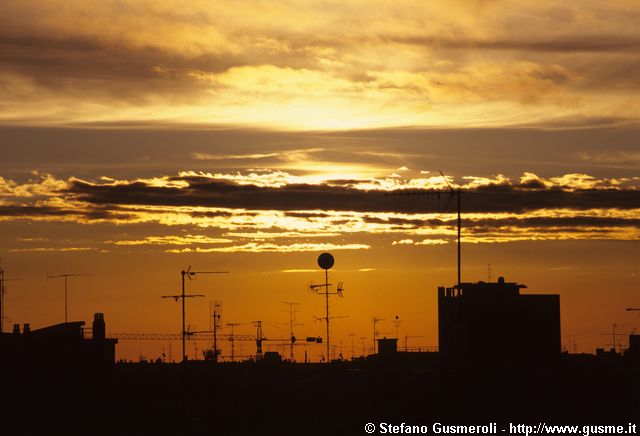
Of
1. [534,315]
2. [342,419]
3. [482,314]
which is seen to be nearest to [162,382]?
[342,419]

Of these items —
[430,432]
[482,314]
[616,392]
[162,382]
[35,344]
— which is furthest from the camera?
[482,314]

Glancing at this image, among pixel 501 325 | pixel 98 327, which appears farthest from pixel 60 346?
pixel 501 325

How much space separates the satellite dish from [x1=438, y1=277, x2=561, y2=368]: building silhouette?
43.5 metres

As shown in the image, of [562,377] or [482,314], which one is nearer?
[562,377]

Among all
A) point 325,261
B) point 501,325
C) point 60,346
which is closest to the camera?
point 60,346

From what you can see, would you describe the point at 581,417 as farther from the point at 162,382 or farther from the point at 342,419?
the point at 162,382

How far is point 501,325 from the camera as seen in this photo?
168 meters

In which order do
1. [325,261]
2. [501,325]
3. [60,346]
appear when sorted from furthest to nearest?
1. [501,325]
2. [325,261]
3. [60,346]

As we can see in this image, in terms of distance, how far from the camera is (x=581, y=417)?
291 feet

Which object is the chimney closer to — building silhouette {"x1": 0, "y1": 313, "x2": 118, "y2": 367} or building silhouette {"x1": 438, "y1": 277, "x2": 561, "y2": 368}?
building silhouette {"x1": 0, "y1": 313, "x2": 118, "y2": 367}

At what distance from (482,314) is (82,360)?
86.2 m

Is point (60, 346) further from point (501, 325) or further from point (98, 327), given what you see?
point (501, 325)

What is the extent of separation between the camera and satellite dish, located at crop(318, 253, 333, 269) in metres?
115

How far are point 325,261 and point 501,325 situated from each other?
60.1 metres
